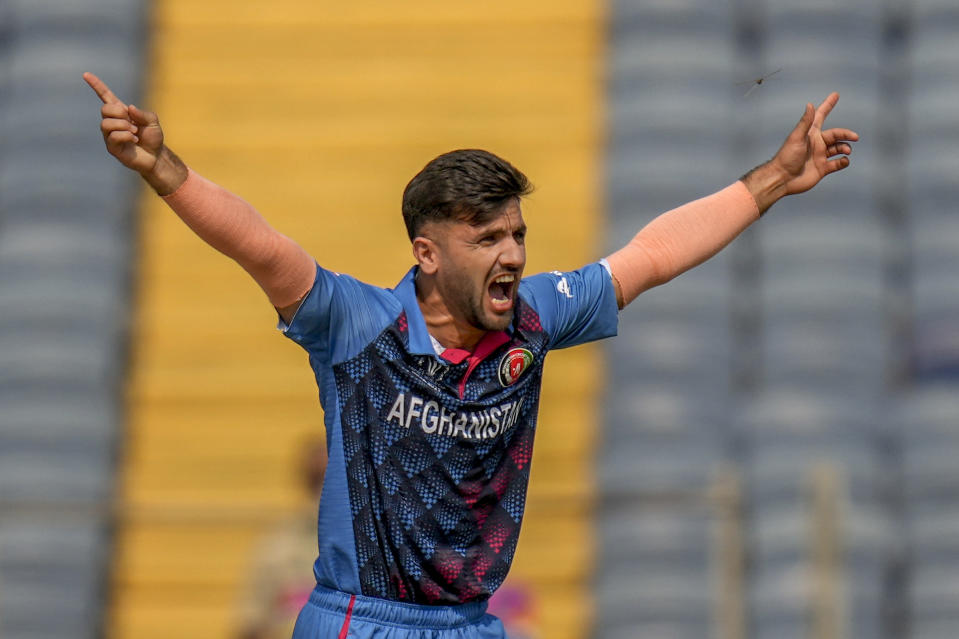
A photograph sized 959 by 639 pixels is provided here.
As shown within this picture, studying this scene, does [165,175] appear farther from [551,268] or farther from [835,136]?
[551,268]

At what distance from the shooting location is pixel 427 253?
314 centimetres

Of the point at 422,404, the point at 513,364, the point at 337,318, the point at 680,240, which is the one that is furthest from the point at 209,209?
the point at 680,240

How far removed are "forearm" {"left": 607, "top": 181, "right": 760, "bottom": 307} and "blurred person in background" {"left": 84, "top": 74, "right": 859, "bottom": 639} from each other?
14.1 inches

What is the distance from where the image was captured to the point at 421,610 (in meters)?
3.11

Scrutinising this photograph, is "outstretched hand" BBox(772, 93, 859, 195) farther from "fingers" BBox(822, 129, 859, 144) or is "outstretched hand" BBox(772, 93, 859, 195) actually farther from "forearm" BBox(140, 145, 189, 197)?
"forearm" BBox(140, 145, 189, 197)

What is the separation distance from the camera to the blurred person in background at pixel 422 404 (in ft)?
10.1

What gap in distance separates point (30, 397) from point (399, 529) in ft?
17.7

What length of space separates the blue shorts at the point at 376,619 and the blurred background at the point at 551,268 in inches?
146

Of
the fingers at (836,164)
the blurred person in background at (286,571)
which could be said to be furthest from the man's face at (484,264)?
the blurred person in background at (286,571)

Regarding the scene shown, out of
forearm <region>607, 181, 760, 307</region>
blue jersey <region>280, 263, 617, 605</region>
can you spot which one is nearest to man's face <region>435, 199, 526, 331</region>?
blue jersey <region>280, 263, 617, 605</region>

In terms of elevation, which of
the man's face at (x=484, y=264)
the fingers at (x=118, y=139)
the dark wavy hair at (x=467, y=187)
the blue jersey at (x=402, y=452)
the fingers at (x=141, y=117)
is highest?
the fingers at (x=141, y=117)

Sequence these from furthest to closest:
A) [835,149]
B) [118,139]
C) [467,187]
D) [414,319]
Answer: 1. [835,149]
2. [414,319]
3. [467,187]
4. [118,139]

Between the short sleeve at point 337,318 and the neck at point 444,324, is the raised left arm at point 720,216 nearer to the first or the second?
the neck at point 444,324

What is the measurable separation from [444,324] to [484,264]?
0.18 metres
